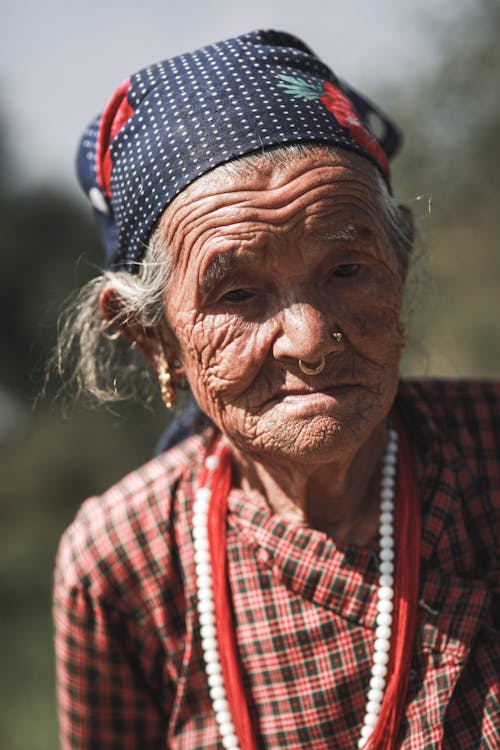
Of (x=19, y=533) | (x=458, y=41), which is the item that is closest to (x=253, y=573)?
(x=458, y=41)

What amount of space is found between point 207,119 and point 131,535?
1086 mm

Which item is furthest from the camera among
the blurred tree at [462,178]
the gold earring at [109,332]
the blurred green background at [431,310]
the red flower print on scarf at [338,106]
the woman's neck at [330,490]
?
the blurred tree at [462,178]

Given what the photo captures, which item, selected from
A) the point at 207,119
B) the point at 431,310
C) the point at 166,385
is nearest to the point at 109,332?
the point at 166,385

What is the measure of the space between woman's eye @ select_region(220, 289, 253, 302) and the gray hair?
0.16 meters

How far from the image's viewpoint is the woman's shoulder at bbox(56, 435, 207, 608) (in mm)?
2203

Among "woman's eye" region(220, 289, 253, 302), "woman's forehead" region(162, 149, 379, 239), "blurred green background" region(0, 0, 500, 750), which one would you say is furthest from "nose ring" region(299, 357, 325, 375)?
"blurred green background" region(0, 0, 500, 750)

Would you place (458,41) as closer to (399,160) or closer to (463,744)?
(399,160)

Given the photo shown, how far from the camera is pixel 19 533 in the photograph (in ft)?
20.0

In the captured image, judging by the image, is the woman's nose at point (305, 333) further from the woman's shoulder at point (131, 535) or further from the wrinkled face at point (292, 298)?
the woman's shoulder at point (131, 535)

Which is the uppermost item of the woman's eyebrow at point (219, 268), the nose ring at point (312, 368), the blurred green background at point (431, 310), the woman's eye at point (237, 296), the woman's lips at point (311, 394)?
the woman's eyebrow at point (219, 268)

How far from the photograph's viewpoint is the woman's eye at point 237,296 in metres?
1.84

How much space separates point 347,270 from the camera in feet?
6.05

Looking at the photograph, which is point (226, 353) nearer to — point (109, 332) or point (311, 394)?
point (311, 394)

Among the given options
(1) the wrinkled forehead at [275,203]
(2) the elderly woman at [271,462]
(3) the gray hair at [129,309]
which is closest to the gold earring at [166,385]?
(2) the elderly woman at [271,462]
